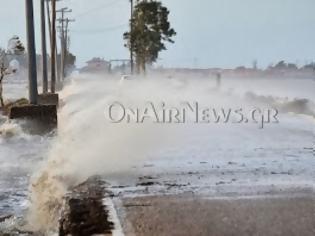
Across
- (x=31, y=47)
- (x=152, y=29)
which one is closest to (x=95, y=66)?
(x=152, y=29)

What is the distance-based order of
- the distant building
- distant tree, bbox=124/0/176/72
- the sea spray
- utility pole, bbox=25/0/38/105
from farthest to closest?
1. the distant building
2. distant tree, bbox=124/0/176/72
3. utility pole, bbox=25/0/38/105
4. the sea spray

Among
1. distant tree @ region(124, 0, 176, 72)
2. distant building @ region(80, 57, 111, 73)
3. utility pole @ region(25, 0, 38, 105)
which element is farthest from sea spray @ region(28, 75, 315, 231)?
distant building @ region(80, 57, 111, 73)

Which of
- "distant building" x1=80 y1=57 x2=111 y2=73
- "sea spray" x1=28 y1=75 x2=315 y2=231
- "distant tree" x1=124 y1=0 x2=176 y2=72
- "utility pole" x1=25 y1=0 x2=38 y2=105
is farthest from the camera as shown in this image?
"distant building" x1=80 y1=57 x2=111 y2=73

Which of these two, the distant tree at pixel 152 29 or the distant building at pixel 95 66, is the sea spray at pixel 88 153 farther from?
the distant building at pixel 95 66

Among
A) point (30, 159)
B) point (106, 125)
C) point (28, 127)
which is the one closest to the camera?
point (30, 159)

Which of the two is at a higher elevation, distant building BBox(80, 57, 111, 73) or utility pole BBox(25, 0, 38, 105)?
utility pole BBox(25, 0, 38, 105)

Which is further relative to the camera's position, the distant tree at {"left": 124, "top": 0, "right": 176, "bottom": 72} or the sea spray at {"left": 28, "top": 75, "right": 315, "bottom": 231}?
the distant tree at {"left": 124, "top": 0, "right": 176, "bottom": 72}

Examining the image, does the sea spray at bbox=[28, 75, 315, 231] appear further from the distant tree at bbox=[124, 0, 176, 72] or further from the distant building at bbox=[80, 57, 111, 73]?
the distant building at bbox=[80, 57, 111, 73]

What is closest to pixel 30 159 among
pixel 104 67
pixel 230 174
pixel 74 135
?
pixel 74 135

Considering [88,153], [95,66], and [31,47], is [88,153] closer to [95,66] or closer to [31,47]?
[31,47]

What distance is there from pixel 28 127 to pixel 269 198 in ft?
40.9

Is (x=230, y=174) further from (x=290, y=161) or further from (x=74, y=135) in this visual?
(x=74, y=135)

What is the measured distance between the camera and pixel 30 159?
46.4 feet

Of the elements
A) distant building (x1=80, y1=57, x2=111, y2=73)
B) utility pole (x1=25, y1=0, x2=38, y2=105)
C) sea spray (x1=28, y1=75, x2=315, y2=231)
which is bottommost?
distant building (x1=80, y1=57, x2=111, y2=73)
